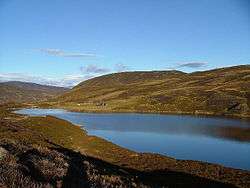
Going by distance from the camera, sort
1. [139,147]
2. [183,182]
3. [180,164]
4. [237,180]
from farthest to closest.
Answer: [139,147] < [180,164] < [237,180] < [183,182]

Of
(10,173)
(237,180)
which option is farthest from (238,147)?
(10,173)

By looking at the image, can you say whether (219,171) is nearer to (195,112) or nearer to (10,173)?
(10,173)

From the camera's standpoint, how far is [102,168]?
27.3 m

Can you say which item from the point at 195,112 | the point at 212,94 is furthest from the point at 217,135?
the point at 212,94

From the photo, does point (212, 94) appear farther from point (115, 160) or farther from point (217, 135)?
point (115, 160)

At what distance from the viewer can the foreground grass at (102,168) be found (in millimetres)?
16078

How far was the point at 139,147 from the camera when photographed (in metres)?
56.5

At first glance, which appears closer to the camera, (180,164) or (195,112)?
(180,164)

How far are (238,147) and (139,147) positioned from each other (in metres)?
14.5

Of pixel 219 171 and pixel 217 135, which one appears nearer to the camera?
pixel 219 171

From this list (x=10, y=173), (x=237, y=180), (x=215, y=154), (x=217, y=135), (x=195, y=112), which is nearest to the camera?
(x=10, y=173)

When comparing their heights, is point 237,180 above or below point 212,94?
below

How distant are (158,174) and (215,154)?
20429mm

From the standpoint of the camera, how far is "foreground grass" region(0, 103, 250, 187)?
1608 cm
